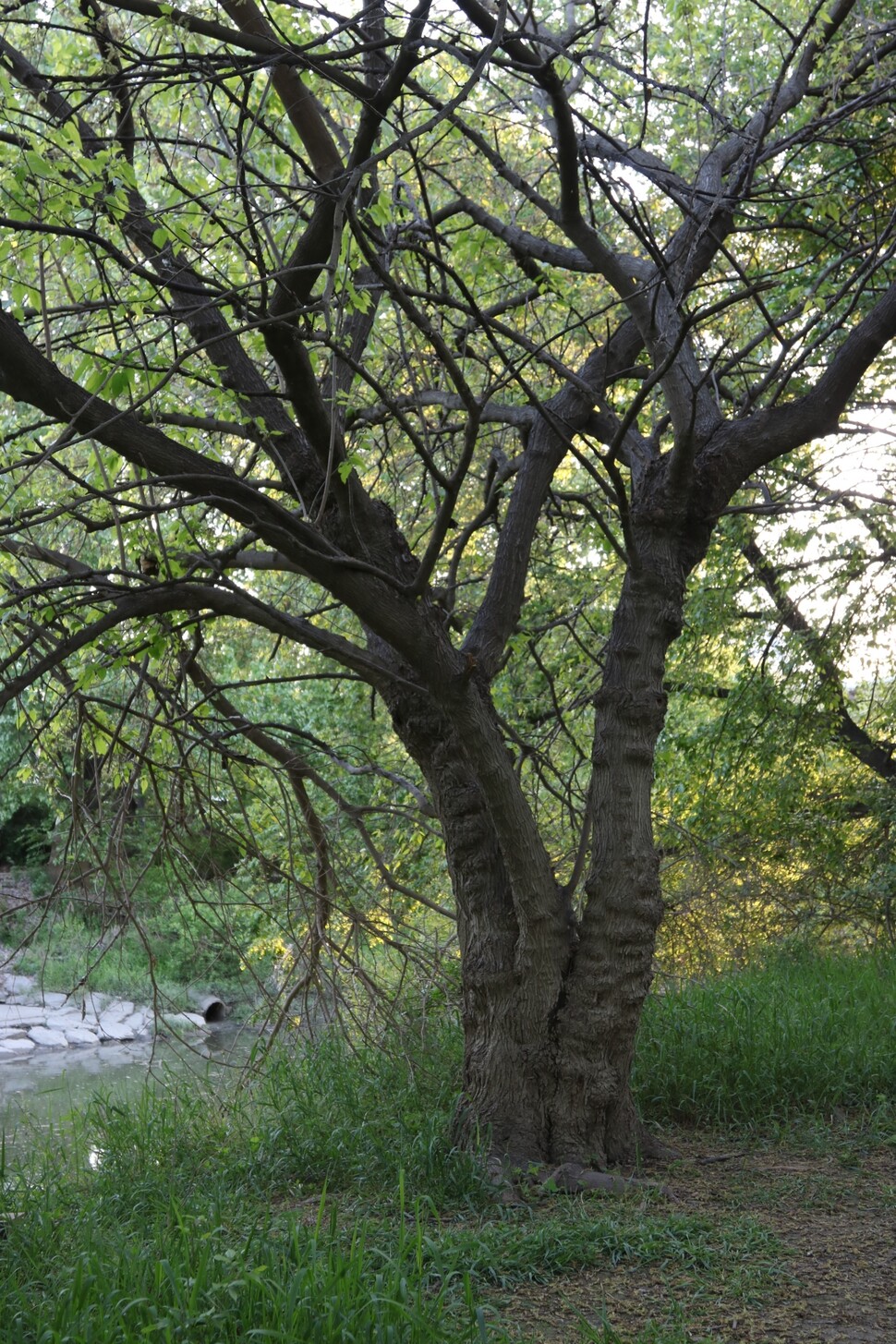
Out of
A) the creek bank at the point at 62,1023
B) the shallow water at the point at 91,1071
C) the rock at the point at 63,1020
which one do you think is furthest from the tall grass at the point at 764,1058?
the rock at the point at 63,1020

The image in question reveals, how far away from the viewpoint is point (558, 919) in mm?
4523

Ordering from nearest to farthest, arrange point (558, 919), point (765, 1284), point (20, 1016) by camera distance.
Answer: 1. point (765, 1284)
2. point (558, 919)
3. point (20, 1016)

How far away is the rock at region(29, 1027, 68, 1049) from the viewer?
14695 millimetres

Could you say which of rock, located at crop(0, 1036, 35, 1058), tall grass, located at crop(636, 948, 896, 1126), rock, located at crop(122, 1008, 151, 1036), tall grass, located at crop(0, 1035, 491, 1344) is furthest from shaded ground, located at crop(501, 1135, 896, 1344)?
rock, located at crop(122, 1008, 151, 1036)

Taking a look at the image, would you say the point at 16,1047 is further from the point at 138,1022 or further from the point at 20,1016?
the point at 138,1022

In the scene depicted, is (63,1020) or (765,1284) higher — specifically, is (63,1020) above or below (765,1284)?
above

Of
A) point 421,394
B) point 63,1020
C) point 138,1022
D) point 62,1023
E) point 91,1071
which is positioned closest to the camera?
point 421,394

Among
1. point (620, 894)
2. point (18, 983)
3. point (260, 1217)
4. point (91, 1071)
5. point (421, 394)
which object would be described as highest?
point (421, 394)

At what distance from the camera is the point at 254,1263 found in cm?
315

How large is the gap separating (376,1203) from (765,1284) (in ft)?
4.56

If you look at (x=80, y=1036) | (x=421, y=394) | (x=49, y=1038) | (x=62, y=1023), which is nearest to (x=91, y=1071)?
(x=49, y=1038)

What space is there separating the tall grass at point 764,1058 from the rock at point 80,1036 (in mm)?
11087

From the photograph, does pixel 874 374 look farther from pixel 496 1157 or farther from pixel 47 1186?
pixel 47 1186

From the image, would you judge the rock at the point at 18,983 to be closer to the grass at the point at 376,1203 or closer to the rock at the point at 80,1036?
the rock at the point at 80,1036
